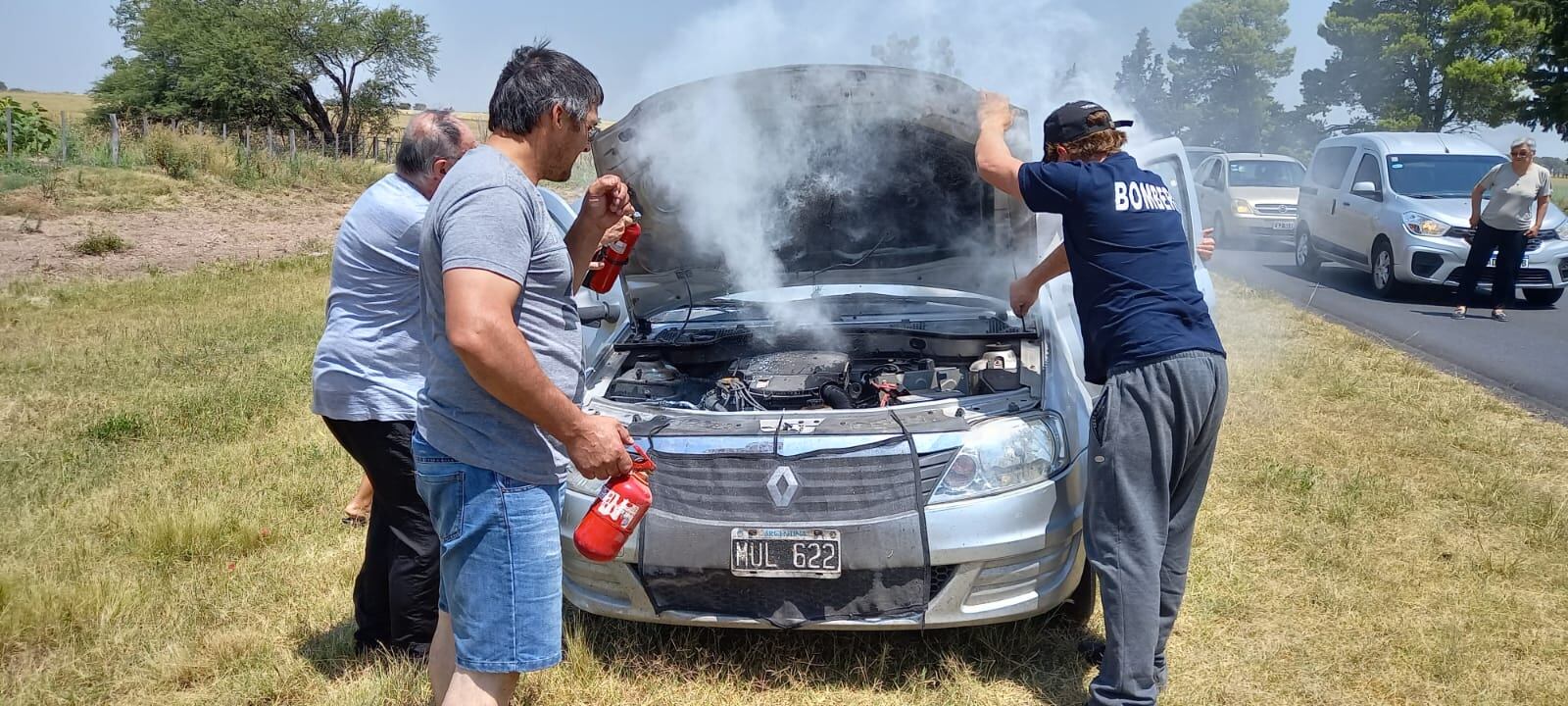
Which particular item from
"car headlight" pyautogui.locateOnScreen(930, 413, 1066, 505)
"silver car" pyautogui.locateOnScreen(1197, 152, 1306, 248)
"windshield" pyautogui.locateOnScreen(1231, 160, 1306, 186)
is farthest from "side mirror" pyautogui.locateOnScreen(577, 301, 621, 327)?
"windshield" pyautogui.locateOnScreen(1231, 160, 1306, 186)

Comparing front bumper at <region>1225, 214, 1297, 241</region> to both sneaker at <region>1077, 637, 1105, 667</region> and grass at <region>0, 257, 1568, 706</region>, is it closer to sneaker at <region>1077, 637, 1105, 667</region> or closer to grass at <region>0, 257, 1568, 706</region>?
grass at <region>0, 257, 1568, 706</region>

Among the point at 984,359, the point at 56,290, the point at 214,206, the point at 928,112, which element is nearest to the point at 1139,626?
the point at 984,359

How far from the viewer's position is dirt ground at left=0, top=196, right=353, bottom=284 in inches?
502

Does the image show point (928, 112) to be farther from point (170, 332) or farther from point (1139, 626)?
point (170, 332)

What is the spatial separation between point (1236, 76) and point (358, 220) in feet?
208

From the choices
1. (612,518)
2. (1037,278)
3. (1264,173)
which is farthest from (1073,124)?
(1264,173)

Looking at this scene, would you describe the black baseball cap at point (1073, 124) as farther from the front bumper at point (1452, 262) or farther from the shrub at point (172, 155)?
the shrub at point (172, 155)

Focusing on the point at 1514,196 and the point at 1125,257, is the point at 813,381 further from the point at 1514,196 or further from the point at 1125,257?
the point at 1514,196

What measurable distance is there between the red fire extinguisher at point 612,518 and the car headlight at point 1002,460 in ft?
3.51

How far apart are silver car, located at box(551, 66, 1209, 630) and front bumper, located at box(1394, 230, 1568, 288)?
7689 mm

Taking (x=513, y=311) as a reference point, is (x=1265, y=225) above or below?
above

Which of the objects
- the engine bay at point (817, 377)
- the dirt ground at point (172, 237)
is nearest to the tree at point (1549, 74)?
the dirt ground at point (172, 237)

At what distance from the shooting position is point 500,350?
200 cm

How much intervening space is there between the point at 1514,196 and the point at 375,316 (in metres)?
10.3
